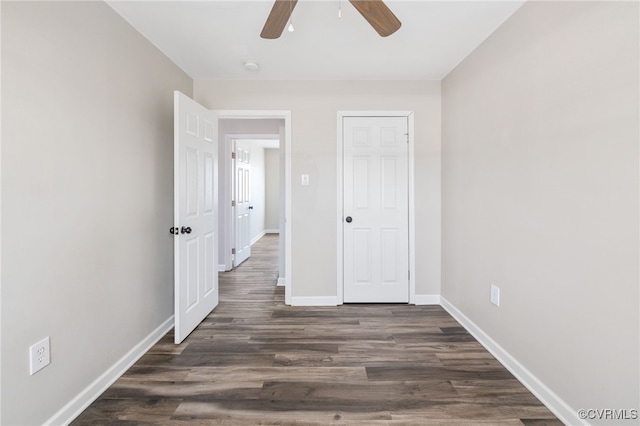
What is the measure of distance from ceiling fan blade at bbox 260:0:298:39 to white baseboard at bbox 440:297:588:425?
99.3 inches

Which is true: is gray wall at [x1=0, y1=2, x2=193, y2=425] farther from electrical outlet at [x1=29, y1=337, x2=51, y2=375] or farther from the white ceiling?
the white ceiling

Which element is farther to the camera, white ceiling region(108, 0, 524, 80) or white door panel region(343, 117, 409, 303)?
white door panel region(343, 117, 409, 303)

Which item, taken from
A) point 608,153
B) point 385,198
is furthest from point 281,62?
point 608,153

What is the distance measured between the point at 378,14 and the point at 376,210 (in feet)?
6.39

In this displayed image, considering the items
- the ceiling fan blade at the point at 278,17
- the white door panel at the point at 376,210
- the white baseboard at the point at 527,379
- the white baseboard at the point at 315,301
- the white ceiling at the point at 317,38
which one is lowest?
the white baseboard at the point at 527,379

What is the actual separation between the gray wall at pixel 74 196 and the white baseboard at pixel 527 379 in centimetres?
263

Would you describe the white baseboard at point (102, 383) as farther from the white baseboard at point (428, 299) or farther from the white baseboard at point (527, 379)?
the white baseboard at point (527, 379)

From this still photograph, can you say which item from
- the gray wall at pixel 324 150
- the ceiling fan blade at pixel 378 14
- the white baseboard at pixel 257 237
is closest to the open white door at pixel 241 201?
the white baseboard at pixel 257 237

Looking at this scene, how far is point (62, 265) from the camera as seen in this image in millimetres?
1543

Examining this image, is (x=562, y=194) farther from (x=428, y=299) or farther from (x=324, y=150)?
(x=324, y=150)

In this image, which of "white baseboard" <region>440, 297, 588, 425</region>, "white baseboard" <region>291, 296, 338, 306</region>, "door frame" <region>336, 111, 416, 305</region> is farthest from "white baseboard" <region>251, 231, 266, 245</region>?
A: "white baseboard" <region>440, 297, 588, 425</region>

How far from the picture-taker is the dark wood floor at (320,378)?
161 centimetres

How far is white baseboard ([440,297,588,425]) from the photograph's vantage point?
5.09 feet

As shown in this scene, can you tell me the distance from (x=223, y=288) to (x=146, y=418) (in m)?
2.18
